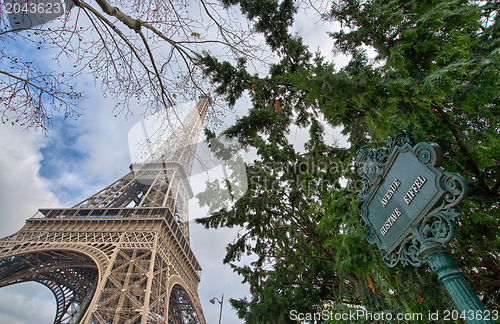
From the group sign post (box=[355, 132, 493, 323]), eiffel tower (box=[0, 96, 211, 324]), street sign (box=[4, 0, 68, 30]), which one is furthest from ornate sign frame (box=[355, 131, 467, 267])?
eiffel tower (box=[0, 96, 211, 324])

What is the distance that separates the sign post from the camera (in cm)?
174

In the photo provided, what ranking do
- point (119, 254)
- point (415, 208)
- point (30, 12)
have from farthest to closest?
point (119, 254)
point (30, 12)
point (415, 208)

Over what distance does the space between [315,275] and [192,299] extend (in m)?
19.9

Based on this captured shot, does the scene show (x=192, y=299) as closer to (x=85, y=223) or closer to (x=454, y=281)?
(x=85, y=223)

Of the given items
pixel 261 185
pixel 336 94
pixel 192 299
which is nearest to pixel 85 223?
pixel 192 299

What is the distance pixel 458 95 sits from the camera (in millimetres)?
2682

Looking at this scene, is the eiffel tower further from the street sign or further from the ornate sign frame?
the ornate sign frame

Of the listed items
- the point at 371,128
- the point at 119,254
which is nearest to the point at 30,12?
the point at 371,128

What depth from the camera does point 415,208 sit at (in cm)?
207

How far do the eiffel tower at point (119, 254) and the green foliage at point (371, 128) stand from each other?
6937 mm

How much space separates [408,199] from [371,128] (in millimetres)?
1683

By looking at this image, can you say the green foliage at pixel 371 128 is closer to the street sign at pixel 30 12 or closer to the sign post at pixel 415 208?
the sign post at pixel 415 208

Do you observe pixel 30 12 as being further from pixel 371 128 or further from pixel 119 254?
pixel 119 254

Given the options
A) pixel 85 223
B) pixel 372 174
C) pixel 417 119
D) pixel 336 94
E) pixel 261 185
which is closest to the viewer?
pixel 372 174
